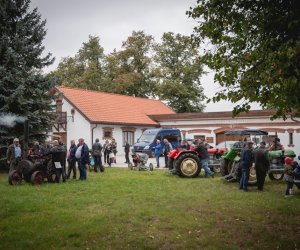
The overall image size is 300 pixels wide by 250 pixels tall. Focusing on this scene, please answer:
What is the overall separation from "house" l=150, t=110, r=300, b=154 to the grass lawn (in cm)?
1965

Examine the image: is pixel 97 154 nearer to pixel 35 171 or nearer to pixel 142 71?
pixel 35 171

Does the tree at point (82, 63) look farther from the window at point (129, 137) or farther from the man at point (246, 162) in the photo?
the man at point (246, 162)

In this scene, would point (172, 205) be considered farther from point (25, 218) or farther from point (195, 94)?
point (195, 94)


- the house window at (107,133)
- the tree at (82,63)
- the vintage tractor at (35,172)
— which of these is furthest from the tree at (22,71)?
the tree at (82,63)

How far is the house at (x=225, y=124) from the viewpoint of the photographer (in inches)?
1284

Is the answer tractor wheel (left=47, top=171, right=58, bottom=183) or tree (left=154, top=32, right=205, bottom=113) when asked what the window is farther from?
tractor wheel (left=47, top=171, right=58, bottom=183)

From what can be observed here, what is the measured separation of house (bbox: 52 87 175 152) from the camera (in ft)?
110

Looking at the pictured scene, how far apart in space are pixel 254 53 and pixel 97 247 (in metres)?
5.61

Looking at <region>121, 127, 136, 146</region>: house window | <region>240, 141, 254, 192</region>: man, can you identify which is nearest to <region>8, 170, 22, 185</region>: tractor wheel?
<region>240, 141, 254, 192</region>: man

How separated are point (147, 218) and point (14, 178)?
8.01 meters

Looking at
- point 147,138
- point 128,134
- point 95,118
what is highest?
point 95,118

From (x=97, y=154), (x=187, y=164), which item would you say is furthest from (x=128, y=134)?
(x=187, y=164)

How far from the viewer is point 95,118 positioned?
3353cm

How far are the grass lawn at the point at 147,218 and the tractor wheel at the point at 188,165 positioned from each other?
3.13 metres
